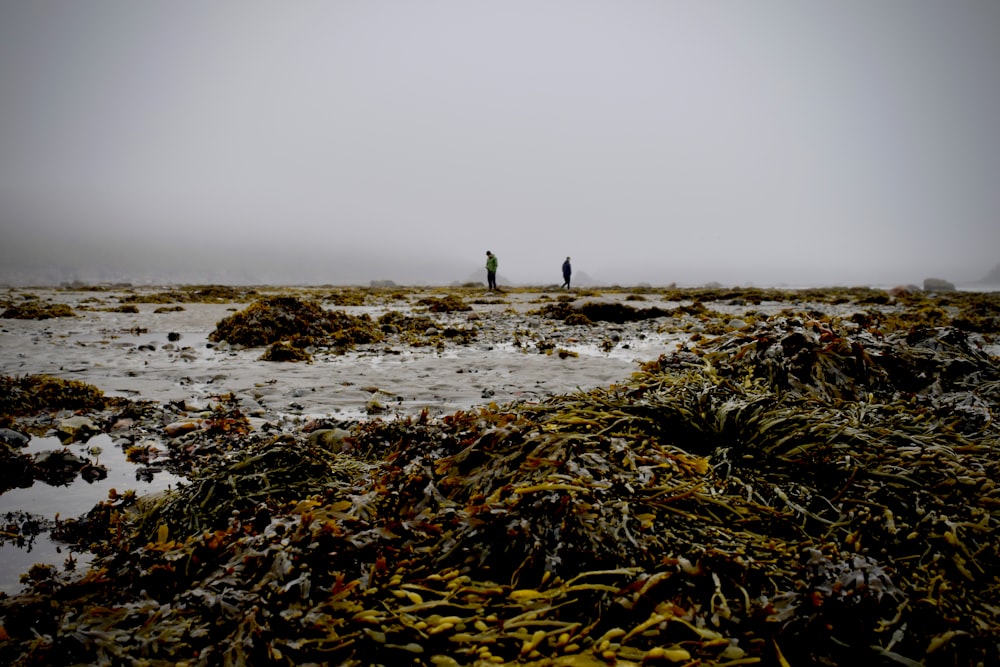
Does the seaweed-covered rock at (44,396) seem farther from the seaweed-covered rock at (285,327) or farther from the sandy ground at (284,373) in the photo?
the seaweed-covered rock at (285,327)

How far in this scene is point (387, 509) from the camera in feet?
5.79

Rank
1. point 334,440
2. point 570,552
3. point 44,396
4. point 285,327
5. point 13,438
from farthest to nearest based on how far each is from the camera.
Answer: point 285,327, point 44,396, point 13,438, point 334,440, point 570,552

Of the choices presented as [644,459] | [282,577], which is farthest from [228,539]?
[644,459]

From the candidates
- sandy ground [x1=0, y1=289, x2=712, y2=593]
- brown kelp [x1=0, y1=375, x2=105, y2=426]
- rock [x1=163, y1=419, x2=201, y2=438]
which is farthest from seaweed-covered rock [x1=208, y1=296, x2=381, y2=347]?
rock [x1=163, y1=419, x2=201, y2=438]

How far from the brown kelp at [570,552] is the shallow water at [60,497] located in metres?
0.17

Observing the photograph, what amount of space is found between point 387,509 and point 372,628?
1.82 feet

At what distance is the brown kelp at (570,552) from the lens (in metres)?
1.19

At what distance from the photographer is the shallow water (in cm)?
181

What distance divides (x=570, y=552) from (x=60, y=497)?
8.69 feet

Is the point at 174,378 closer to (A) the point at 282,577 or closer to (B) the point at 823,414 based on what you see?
(A) the point at 282,577

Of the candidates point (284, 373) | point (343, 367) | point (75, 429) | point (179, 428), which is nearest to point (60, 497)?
point (179, 428)

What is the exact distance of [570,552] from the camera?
1430mm

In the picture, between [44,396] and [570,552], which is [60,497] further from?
[570,552]

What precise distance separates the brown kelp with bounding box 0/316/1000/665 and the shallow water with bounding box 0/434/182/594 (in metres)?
0.17
